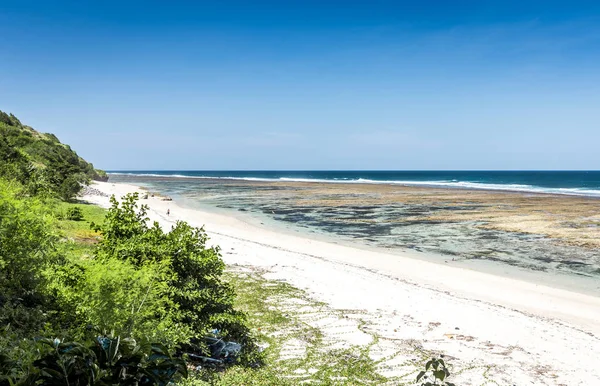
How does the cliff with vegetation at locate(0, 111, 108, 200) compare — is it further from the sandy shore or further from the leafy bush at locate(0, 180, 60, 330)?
the sandy shore

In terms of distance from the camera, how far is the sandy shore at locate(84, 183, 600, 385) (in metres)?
8.60

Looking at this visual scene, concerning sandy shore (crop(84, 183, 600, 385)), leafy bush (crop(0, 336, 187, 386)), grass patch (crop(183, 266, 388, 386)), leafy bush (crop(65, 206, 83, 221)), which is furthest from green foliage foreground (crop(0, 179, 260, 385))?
leafy bush (crop(65, 206, 83, 221))

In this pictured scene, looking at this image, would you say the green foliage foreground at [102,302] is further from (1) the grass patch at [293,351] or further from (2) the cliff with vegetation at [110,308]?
(1) the grass patch at [293,351]

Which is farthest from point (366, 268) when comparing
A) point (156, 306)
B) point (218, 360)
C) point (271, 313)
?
point (156, 306)

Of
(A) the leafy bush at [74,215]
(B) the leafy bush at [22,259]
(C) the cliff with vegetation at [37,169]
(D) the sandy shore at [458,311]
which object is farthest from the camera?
(A) the leafy bush at [74,215]

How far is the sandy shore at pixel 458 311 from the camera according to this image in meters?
8.60

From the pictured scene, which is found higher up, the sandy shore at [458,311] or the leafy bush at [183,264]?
the leafy bush at [183,264]

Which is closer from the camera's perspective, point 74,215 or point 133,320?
point 133,320

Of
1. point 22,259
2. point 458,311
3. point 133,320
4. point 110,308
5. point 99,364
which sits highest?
point 22,259

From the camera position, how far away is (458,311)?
39.8 feet

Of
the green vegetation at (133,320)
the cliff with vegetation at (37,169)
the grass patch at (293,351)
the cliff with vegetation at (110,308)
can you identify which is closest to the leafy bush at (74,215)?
the cliff with vegetation at (37,169)

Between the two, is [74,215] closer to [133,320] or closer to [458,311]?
[133,320]

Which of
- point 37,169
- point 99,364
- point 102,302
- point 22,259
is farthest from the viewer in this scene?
point 37,169

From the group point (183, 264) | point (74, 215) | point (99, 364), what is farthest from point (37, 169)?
point (99, 364)
